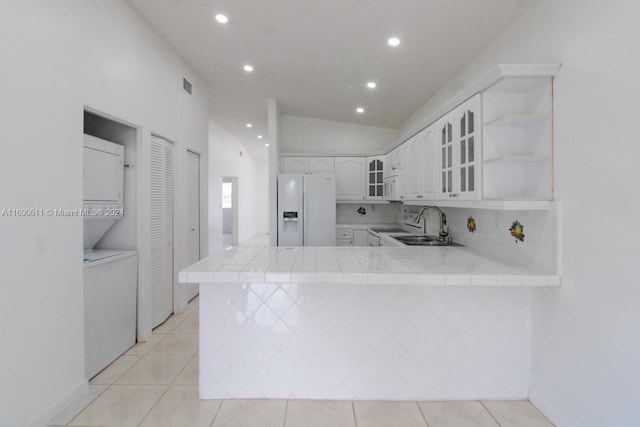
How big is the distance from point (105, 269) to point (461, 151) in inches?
116

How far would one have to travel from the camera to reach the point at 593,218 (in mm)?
1649

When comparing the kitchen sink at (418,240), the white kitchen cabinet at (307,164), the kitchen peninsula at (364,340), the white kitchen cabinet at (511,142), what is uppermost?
the white kitchen cabinet at (307,164)

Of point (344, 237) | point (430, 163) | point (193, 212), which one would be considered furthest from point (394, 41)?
point (193, 212)

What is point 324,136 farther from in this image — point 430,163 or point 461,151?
point 461,151

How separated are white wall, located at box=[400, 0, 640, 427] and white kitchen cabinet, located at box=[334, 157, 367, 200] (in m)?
3.49

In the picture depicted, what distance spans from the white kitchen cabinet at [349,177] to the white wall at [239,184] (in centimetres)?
282

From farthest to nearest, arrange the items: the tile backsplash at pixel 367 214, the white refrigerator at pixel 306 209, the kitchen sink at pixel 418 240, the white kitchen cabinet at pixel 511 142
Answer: the tile backsplash at pixel 367 214 < the white refrigerator at pixel 306 209 < the kitchen sink at pixel 418 240 < the white kitchen cabinet at pixel 511 142

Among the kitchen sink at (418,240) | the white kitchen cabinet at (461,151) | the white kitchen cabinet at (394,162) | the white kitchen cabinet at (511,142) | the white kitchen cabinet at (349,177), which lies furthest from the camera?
the white kitchen cabinet at (349,177)

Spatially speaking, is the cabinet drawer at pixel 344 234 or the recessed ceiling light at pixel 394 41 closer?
the recessed ceiling light at pixel 394 41

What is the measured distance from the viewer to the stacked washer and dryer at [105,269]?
2.49m

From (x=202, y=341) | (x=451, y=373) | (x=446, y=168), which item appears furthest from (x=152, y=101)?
(x=451, y=373)

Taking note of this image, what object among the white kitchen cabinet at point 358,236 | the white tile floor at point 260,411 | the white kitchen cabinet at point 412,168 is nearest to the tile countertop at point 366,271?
the white tile floor at point 260,411

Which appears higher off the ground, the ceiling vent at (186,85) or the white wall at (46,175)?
the ceiling vent at (186,85)

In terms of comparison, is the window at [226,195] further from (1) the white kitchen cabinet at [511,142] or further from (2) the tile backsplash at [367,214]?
(1) the white kitchen cabinet at [511,142]
